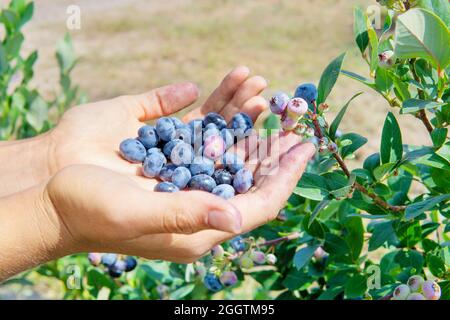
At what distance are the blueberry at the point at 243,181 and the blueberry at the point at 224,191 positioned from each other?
0.01 meters

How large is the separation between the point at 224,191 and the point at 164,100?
588 millimetres

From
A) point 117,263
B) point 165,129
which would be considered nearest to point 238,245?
point 165,129

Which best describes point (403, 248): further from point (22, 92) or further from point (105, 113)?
point (22, 92)

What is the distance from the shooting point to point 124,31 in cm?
594

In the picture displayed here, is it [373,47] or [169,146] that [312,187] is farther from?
[169,146]

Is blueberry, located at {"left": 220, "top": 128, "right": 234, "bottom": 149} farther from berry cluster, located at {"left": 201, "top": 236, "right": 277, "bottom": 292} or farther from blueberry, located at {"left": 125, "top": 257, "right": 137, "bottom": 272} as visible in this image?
blueberry, located at {"left": 125, "top": 257, "right": 137, "bottom": 272}

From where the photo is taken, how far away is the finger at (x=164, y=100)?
1818mm

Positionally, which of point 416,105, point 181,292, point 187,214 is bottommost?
point 181,292

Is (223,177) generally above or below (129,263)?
above

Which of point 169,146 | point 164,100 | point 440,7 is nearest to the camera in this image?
point 440,7

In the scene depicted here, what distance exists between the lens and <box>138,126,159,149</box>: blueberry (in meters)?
1.57

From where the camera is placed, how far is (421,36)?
3.23 feet

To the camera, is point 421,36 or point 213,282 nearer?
point 421,36

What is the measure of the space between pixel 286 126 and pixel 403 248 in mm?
522
